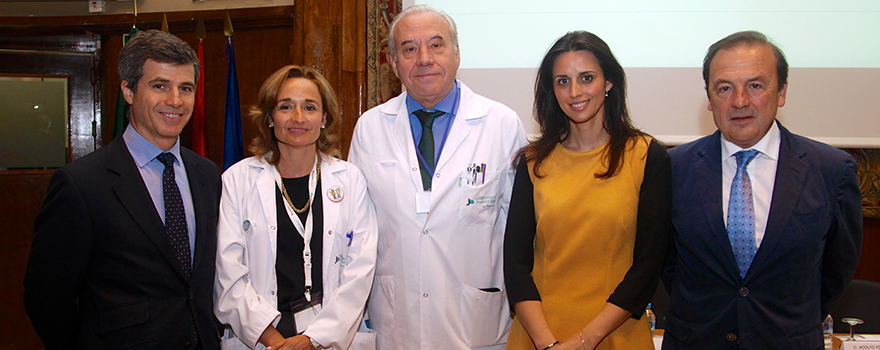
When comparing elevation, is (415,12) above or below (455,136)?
above

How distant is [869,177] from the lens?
315 centimetres

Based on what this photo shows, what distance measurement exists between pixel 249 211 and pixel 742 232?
156cm

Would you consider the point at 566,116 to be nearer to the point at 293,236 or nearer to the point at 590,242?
the point at 590,242

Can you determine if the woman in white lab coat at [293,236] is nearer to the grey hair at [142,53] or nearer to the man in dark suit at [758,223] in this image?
the grey hair at [142,53]

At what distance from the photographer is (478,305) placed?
5.96 feet

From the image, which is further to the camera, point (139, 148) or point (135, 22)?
point (135, 22)

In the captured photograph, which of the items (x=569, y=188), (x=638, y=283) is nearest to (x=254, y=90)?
(x=569, y=188)

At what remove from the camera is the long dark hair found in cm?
161

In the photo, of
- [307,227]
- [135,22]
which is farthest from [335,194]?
[135,22]

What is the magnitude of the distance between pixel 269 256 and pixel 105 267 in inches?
18.1

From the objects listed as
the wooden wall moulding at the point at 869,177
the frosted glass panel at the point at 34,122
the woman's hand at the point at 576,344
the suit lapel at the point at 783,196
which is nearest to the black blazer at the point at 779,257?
the suit lapel at the point at 783,196

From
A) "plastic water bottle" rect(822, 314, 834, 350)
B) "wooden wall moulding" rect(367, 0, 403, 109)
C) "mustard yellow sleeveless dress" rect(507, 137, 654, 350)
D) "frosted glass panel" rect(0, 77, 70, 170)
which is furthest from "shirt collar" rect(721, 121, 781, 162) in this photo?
"frosted glass panel" rect(0, 77, 70, 170)

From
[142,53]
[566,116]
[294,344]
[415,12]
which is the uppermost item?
[415,12]

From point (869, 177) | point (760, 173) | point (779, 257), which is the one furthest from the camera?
point (869, 177)
